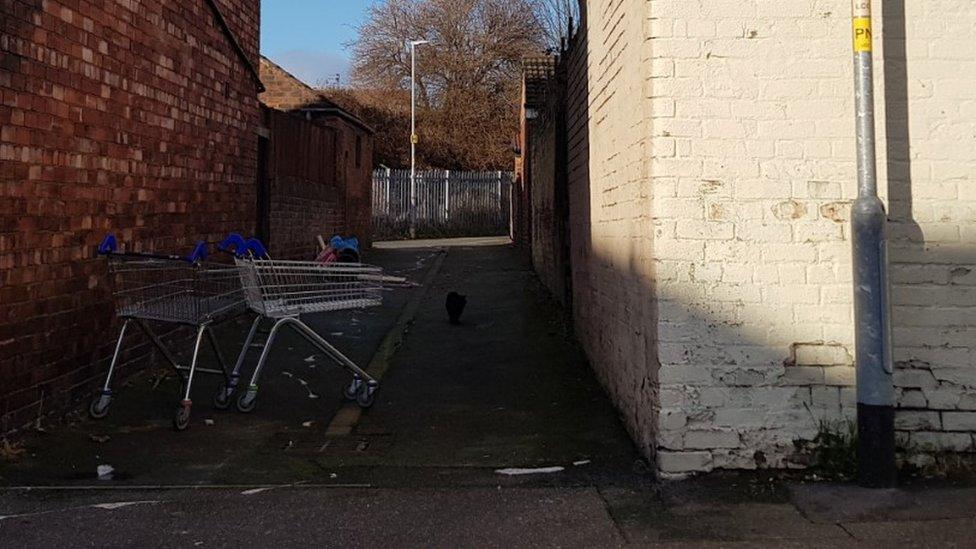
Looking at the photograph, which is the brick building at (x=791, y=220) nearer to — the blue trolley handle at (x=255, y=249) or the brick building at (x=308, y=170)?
the blue trolley handle at (x=255, y=249)

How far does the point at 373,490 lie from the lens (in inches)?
185

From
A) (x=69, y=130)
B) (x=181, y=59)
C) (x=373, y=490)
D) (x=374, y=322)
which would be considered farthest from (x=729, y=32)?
(x=374, y=322)

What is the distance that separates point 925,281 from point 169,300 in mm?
4772

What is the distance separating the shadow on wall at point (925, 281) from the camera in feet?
15.5

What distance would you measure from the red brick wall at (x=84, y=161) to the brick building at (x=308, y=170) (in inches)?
155

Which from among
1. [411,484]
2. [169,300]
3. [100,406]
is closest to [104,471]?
[100,406]

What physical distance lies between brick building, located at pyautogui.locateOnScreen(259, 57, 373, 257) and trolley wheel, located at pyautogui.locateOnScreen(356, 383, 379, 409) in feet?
20.0

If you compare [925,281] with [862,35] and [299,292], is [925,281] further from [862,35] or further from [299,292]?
[299,292]

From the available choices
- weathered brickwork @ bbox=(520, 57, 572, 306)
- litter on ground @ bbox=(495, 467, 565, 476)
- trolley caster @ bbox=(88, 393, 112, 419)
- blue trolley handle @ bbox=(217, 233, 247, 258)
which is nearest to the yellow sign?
litter on ground @ bbox=(495, 467, 565, 476)

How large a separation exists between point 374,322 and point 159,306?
4.60m

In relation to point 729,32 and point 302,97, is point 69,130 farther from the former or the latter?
point 302,97

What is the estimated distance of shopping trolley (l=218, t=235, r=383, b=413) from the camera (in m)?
6.25

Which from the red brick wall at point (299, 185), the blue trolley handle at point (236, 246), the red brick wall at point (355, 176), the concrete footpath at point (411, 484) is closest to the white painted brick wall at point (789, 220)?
the concrete footpath at point (411, 484)

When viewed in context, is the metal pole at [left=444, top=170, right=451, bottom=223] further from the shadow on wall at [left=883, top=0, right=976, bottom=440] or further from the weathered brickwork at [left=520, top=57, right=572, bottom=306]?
the shadow on wall at [left=883, top=0, right=976, bottom=440]
